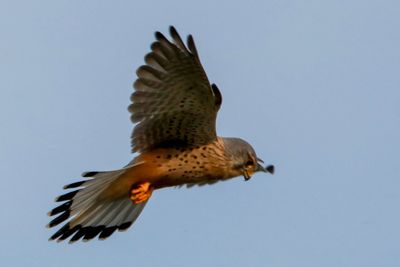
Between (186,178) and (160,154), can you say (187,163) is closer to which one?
(186,178)

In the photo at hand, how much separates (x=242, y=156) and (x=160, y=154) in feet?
2.94

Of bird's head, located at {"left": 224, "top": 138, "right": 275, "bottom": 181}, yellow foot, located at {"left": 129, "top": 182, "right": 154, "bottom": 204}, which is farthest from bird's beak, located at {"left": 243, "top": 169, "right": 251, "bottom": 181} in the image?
yellow foot, located at {"left": 129, "top": 182, "right": 154, "bottom": 204}

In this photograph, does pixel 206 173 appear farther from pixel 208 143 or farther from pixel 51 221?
pixel 51 221

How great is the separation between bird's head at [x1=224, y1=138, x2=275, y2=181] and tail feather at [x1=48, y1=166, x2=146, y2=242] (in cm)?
116

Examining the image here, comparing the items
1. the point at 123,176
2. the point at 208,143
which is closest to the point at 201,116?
the point at 208,143

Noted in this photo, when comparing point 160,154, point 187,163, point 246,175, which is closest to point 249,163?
point 246,175

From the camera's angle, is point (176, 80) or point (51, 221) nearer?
point (176, 80)

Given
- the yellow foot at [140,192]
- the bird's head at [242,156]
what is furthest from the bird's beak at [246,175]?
the yellow foot at [140,192]

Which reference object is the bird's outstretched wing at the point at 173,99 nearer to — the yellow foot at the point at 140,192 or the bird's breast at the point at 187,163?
the bird's breast at the point at 187,163

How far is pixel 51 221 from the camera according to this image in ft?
31.4

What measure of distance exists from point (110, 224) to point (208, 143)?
4.83 ft

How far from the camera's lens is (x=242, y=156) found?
372 inches

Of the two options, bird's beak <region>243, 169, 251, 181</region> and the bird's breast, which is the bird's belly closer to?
the bird's breast

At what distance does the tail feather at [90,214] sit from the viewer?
31.2ft
